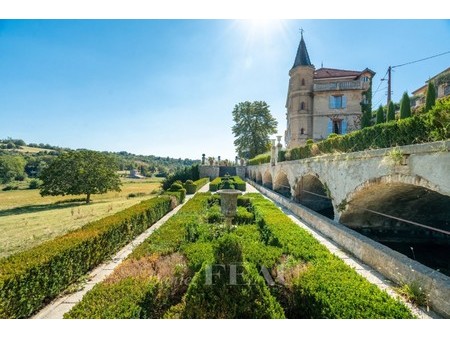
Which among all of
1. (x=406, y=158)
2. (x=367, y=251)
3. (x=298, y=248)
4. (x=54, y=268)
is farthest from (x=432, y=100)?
(x=54, y=268)

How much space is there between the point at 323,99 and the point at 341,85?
108 inches

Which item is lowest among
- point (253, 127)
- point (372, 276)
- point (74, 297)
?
point (74, 297)

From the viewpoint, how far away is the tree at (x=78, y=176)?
2725cm

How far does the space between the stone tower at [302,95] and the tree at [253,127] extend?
17.3 m

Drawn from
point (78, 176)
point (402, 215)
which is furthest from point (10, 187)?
point (402, 215)

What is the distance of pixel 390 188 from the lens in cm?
794

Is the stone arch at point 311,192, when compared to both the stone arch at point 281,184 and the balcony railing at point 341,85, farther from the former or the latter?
the balcony railing at point 341,85

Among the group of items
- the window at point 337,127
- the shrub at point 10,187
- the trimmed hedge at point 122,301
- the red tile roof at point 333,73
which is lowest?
the shrub at point 10,187

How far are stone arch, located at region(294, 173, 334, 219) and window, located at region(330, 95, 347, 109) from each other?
18.0 m

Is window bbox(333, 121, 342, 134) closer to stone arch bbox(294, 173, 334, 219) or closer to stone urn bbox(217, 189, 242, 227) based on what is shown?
stone arch bbox(294, 173, 334, 219)

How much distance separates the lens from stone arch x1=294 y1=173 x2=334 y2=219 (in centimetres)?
1525

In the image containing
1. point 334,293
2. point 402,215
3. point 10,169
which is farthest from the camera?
point 10,169

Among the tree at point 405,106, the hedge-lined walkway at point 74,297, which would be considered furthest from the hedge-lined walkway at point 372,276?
the tree at point 405,106

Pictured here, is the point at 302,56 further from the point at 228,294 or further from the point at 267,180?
the point at 228,294
